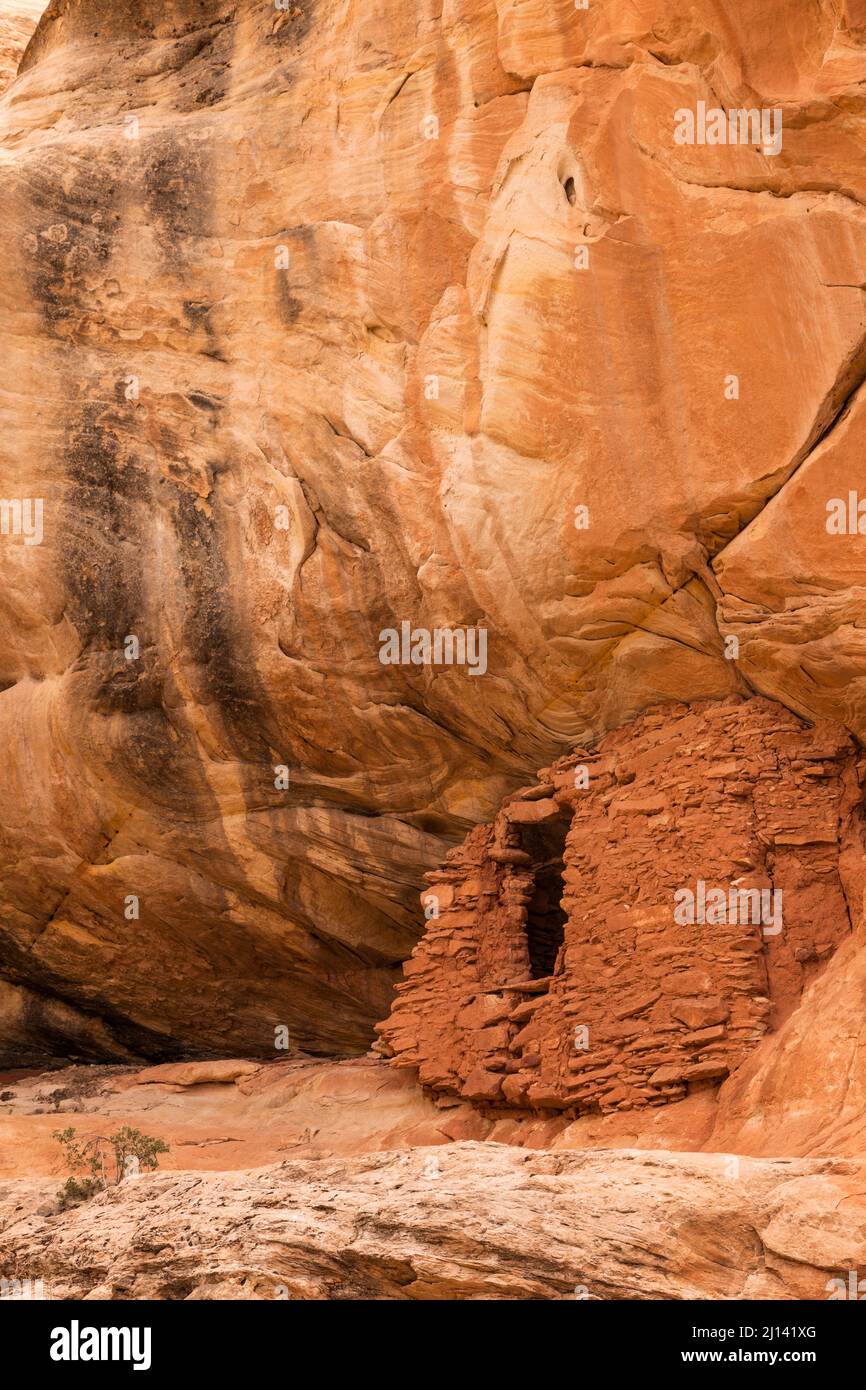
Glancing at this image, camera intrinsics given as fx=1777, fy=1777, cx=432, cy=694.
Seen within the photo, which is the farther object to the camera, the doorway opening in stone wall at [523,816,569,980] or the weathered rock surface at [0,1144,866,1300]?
the doorway opening in stone wall at [523,816,569,980]

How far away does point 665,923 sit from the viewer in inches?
435

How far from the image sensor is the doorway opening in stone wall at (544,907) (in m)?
13.3

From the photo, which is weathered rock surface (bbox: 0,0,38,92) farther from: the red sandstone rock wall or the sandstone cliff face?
the red sandstone rock wall

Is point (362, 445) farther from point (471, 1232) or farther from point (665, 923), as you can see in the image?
point (471, 1232)

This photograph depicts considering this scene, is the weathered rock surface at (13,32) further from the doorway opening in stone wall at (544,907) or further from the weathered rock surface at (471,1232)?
the weathered rock surface at (471,1232)

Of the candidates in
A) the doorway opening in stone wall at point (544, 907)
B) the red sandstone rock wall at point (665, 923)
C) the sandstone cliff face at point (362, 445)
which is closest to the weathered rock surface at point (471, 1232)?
the red sandstone rock wall at point (665, 923)

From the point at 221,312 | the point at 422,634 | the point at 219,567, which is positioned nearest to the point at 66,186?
the point at 221,312

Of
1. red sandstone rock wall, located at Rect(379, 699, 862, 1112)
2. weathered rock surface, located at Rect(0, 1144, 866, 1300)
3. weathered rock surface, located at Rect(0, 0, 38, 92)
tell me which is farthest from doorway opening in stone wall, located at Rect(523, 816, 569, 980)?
weathered rock surface, located at Rect(0, 0, 38, 92)

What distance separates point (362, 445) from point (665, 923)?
159 inches

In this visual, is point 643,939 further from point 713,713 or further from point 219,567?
point 219,567

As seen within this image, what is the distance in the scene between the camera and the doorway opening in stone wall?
13.3 meters

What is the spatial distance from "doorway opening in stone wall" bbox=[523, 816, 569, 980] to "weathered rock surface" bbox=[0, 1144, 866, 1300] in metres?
4.11

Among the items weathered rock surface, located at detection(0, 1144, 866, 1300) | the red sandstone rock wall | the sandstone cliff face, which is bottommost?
weathered rock surface, located at detection(0, 1144, 866, 1300)

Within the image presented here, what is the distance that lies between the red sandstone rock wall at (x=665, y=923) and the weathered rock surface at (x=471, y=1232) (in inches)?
75.0
